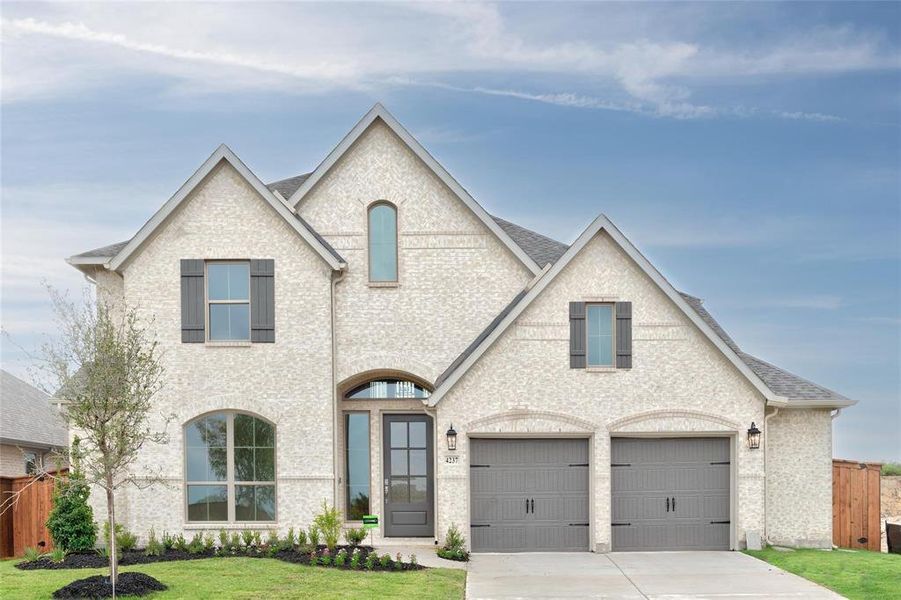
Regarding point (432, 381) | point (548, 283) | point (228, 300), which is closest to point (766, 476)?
point (548, 283)

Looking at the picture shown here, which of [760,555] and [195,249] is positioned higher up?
[195,249]

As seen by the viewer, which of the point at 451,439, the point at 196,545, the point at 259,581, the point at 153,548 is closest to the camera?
the point at 259,581

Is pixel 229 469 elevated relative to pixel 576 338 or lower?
lower

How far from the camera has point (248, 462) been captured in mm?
18172

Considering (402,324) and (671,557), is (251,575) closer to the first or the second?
(402,324)

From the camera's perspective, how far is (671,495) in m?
18.0

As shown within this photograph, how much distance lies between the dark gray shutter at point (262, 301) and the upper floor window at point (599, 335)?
652 centimetres

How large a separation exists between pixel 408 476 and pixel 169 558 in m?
5.21

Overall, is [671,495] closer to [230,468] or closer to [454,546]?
[454,546]

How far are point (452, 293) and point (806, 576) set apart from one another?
8831 millimetres

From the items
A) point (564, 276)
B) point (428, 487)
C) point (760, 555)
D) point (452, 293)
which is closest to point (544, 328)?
point (564, 276)

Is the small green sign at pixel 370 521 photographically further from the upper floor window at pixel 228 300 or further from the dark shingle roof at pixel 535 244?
the dark shingle roof at pixel 535 244

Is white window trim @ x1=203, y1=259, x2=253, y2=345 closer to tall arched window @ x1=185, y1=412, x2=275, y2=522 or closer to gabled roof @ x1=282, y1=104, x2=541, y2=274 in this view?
tall arched window @ x1=185, y1=412, x2=275, y2=522

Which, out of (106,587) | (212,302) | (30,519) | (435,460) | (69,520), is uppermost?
(212,302)
